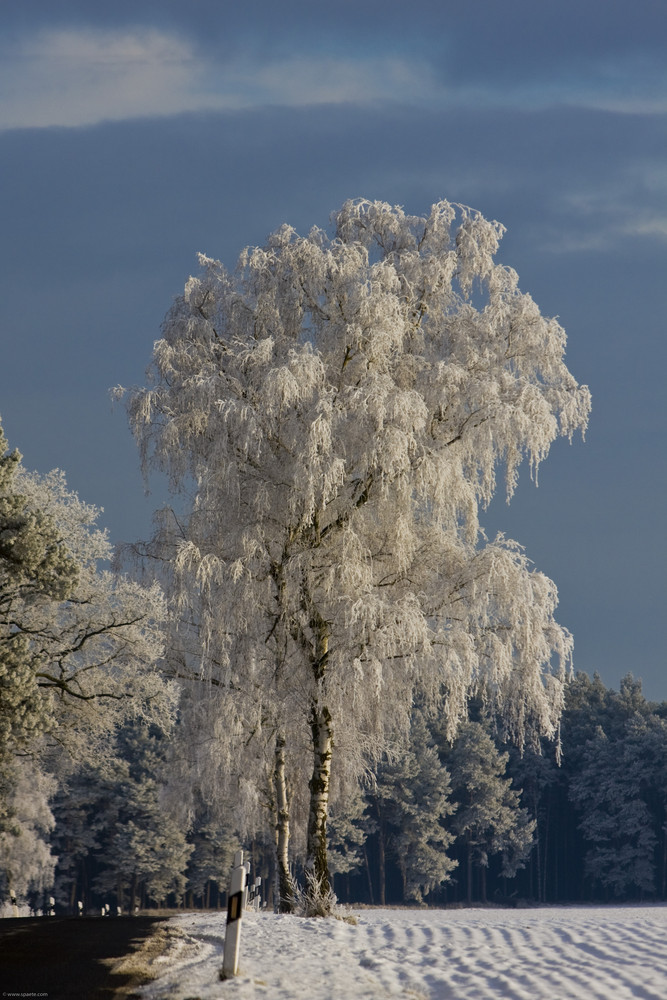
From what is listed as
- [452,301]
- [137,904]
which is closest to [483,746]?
[137,904]

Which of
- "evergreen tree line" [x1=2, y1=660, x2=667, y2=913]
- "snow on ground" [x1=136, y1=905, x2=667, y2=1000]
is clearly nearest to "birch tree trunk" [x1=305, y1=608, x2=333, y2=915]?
"snow on ground" [x1=136, y1=905, x2=667, y2=1000]

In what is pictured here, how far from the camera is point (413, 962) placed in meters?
10.5

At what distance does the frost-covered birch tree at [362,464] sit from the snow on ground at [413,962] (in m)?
3.71

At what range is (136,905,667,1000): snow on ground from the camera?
8719mm

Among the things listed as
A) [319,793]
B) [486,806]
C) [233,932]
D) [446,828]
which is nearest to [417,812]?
[486,806]

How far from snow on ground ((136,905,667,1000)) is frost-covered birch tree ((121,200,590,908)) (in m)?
3.71

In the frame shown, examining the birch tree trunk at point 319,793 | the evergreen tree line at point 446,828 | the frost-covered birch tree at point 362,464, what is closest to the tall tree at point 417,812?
the evergreen tree line at point 446,828

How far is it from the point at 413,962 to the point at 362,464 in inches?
327

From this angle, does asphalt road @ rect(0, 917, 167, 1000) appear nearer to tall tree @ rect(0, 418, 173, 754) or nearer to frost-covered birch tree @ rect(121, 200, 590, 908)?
frost-covered birch tree @ rect(121, 200, 590, 908)

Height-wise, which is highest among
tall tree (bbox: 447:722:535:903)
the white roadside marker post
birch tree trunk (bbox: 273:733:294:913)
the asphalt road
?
tall tree (bbox: 447:722:535:903)

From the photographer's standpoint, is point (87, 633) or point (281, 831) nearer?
point (281, 831)

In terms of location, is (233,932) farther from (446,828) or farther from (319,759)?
(446,828)

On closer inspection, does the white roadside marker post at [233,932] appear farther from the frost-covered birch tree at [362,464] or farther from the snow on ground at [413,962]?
the frost-covered birch tree at [362,464]

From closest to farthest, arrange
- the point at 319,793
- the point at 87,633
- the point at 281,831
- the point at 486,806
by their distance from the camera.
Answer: the point at 319,793 → the point at 281,831 → the point at 87,633 → the point at 486,806
